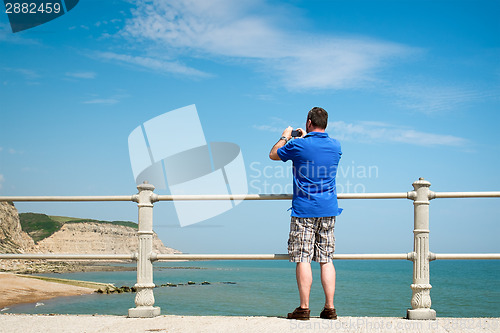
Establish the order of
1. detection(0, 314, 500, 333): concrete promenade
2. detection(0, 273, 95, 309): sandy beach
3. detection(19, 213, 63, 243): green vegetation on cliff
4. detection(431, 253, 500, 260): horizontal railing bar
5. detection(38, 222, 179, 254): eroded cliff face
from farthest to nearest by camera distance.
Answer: detection(38, 222, 179, 254): eroded cliff face → detection(19, 213, 63, 243): green vegetation on cliff → detection(0, 273, 95, 309): sandy beach → detection(431, 253, 500, 260): horizontal railing bar → detection(0, 314, 500, 333): concrete promenade

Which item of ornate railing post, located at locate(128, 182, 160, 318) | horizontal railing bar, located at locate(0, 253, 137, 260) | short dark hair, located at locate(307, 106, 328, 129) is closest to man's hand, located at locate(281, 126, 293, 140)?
short dark hair, located at locate(307, 106, 328, 129)

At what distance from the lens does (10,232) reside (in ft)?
186

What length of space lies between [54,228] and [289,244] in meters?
115

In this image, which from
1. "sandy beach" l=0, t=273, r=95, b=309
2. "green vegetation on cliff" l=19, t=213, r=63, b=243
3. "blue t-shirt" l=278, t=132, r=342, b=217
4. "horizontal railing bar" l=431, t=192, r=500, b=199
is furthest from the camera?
"green vegetation on cliff" l=19, t=213, r=63, b=243

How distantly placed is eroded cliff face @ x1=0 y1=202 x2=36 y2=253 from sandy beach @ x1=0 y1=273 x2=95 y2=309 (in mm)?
14792

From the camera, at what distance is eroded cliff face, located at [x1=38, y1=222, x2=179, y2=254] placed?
346ft

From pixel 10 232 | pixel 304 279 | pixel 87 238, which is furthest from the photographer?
pixel 87 238

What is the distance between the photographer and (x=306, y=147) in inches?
160

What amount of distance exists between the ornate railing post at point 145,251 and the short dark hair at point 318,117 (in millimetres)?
1608

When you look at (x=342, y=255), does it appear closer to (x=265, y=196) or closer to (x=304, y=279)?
(x=304, y=279)

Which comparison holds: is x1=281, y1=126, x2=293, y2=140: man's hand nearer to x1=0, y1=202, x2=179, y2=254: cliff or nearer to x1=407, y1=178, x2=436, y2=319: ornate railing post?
x1=407, y1=178, x2=436, y2=319: ornate railing post

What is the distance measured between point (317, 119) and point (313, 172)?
1.43 ft

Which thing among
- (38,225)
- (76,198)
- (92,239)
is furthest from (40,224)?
(76,198)

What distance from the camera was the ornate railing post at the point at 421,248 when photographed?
438 centimetres
